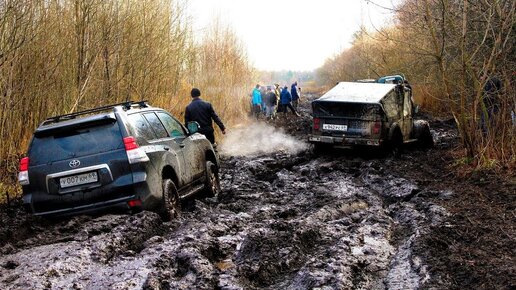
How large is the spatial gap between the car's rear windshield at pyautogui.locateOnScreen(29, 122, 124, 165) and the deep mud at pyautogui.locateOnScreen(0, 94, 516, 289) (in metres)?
0.80

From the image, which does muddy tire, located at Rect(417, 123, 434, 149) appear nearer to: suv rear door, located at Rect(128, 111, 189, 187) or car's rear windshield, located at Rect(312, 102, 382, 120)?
car's rear windshield, located at Rect(312, 102, 382, 120)

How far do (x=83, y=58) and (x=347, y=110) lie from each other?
5990 mm

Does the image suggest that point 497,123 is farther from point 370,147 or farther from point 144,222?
point 144,222

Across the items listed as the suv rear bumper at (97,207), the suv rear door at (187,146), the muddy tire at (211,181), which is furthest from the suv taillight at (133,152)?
the muddy tire at (211,181)

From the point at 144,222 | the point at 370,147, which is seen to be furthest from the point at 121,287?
the point at 370,147

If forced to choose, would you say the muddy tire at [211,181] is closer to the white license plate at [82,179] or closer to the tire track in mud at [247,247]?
the tire track in mud at [247,247]

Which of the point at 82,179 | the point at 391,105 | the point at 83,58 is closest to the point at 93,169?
the point at 82,179

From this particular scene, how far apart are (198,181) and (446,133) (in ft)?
40.0

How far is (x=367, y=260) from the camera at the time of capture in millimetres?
5441

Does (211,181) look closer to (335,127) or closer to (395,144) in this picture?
(335,127)

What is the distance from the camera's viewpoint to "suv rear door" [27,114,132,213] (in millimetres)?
6766

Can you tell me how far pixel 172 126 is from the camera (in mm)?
8695

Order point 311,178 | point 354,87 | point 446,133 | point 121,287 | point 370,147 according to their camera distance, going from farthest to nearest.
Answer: point 446,133, point 354,87, point 370,147, point 311,178, point 121,287

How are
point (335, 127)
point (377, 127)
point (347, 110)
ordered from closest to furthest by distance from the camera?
point (377, 127), point (347, 110), point (335, 127)
